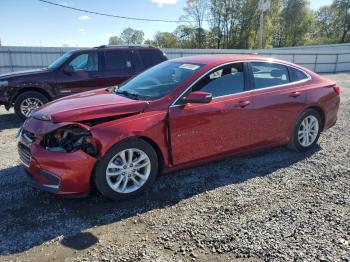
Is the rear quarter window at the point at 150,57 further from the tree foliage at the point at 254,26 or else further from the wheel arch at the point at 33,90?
the tree foliage at the point at 254,26

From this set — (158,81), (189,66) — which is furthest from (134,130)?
(189,66)

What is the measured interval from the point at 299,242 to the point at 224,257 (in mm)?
760

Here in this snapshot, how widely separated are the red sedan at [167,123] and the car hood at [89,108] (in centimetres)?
1

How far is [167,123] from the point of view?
403 centimetres

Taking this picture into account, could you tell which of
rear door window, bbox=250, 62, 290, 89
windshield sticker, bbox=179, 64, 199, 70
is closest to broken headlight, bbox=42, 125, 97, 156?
windshield sticker, bbox=179, 64, 199, 70

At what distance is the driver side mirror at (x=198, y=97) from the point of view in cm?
405

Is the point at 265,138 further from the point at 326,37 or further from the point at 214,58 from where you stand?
the point at 326,37

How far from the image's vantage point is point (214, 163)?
201 inches

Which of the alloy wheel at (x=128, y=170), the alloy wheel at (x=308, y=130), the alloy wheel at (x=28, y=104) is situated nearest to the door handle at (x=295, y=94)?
the alloy wheel at (x=308, y=130)

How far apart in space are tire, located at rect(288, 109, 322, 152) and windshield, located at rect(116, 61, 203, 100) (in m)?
2.08

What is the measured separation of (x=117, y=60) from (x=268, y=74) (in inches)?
191

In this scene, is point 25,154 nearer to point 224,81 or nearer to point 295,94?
point 224,81

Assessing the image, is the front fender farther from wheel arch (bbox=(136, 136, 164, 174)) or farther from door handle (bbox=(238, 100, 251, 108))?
door handle (bbox=(238, 100, 251, 108))

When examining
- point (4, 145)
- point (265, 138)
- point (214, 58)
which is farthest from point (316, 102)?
point (4, 145)
